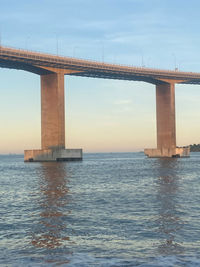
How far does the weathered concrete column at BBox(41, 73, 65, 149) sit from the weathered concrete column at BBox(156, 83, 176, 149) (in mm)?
34491

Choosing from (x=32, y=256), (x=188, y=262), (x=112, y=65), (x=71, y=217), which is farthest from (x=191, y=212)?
(x=112, y=65)

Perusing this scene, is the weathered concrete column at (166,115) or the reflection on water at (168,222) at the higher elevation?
the weathered concrete column at (166,115)

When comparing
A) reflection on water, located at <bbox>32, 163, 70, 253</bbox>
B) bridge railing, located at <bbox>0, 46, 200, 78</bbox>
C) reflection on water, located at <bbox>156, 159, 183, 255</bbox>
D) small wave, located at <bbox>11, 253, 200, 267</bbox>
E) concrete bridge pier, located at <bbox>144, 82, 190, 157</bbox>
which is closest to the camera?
small wave, located at <bbox>11, 253, 200, 267</bbox>

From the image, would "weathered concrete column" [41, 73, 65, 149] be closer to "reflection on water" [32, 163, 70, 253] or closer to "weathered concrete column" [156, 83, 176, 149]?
"weathered concrete column" [156, 83, 176, 149]

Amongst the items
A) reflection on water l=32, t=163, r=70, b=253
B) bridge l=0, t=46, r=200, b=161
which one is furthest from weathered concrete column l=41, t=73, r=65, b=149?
reflection on water l=32, t=163, r=70, b=253

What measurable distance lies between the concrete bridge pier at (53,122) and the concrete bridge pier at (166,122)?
31.5m

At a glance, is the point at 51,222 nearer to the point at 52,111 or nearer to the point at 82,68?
the point at 52,111

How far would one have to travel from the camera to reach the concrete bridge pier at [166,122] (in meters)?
113

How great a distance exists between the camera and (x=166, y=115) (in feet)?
372

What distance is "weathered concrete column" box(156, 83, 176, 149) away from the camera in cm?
11300

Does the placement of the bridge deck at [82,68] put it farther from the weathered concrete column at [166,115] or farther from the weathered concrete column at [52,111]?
the weathered concrete column at [166,115]

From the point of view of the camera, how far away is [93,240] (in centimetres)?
1378

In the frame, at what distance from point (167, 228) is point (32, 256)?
227 inches

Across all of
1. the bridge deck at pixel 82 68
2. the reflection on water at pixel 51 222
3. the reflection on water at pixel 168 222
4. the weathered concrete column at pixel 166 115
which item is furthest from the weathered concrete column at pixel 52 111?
the reflection on water at pixel 168 222
